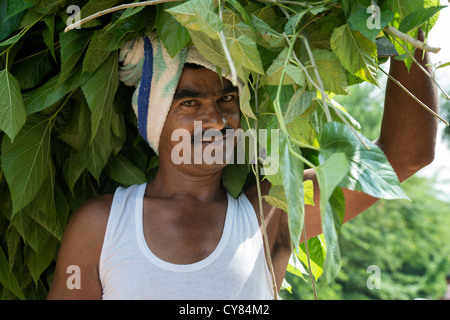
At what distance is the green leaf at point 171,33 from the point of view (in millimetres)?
973

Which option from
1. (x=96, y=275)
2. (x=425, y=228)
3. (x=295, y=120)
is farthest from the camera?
(x=425, y=228)

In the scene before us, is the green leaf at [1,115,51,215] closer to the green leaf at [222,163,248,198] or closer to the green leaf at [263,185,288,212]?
the green leaf at [222,163,248,198]

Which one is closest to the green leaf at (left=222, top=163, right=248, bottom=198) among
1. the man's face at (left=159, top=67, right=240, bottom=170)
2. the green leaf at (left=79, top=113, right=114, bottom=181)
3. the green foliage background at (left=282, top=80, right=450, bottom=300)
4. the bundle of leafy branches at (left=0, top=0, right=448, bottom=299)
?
the bundle of leafy branches at (left=0, top=0, right=448, bottom=299)

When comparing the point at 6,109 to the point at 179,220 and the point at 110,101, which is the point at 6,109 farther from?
the point at 179,220

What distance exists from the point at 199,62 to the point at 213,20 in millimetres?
325

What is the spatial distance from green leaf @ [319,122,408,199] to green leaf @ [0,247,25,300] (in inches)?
32.7

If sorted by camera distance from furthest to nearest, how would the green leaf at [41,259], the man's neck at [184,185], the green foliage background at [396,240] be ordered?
the green foliage background at [396,240]
the green leaf at [41,259]
the man's neck at [184,185]

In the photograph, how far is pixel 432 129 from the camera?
1200 mm

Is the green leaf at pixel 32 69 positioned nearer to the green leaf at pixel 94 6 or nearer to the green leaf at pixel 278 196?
the green leaf at pixel 94 6

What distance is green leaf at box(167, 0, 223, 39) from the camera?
0.77 meters

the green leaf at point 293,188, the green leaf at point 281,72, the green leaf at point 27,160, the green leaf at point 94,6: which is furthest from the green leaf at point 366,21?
the green leaf at point 27,160

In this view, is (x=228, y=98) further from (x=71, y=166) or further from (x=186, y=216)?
(x=71, y=166)

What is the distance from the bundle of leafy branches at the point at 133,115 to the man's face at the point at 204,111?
0.15 feet
